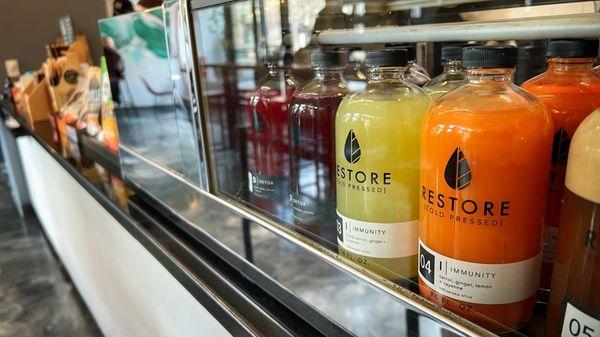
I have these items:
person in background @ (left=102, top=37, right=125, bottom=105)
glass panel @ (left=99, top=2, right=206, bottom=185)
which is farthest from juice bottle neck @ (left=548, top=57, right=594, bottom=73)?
person in background @ (left=102, top=37, right=125, bottom=105)

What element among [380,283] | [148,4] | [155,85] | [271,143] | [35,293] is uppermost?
[148,4]

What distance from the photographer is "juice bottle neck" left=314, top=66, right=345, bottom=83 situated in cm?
74

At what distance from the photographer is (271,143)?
0.89 meters

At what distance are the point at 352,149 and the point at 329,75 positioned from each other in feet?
0.71

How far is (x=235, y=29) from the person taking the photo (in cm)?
120

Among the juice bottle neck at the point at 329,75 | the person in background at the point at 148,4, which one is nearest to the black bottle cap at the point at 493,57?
the juice bottle neck at the point at 329,75

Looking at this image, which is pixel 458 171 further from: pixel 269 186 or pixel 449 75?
pixel 269 186

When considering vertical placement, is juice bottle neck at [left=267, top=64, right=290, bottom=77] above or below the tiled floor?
above

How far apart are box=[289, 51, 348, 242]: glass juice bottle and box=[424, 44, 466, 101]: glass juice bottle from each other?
0.14 meters

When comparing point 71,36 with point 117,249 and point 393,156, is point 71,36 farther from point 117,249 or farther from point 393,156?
point 393,156

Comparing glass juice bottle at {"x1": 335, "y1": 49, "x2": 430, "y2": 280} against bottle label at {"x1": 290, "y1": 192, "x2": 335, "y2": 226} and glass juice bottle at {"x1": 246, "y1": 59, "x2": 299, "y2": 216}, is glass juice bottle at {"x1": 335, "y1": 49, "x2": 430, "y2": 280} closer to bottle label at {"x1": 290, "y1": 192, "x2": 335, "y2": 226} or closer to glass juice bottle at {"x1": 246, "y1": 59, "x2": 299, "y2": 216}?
bottle label at {"x1": 290, "y1": 192, "x2": 335, "y2": 226}

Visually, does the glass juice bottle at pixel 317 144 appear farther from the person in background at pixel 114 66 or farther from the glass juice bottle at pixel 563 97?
the person in background at pixel 114 66

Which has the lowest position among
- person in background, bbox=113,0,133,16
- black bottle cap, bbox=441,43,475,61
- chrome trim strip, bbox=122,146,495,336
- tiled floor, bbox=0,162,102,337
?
tiled floor, bbox=0,162,102,337

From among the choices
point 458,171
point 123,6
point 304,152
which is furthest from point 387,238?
point 123,6
